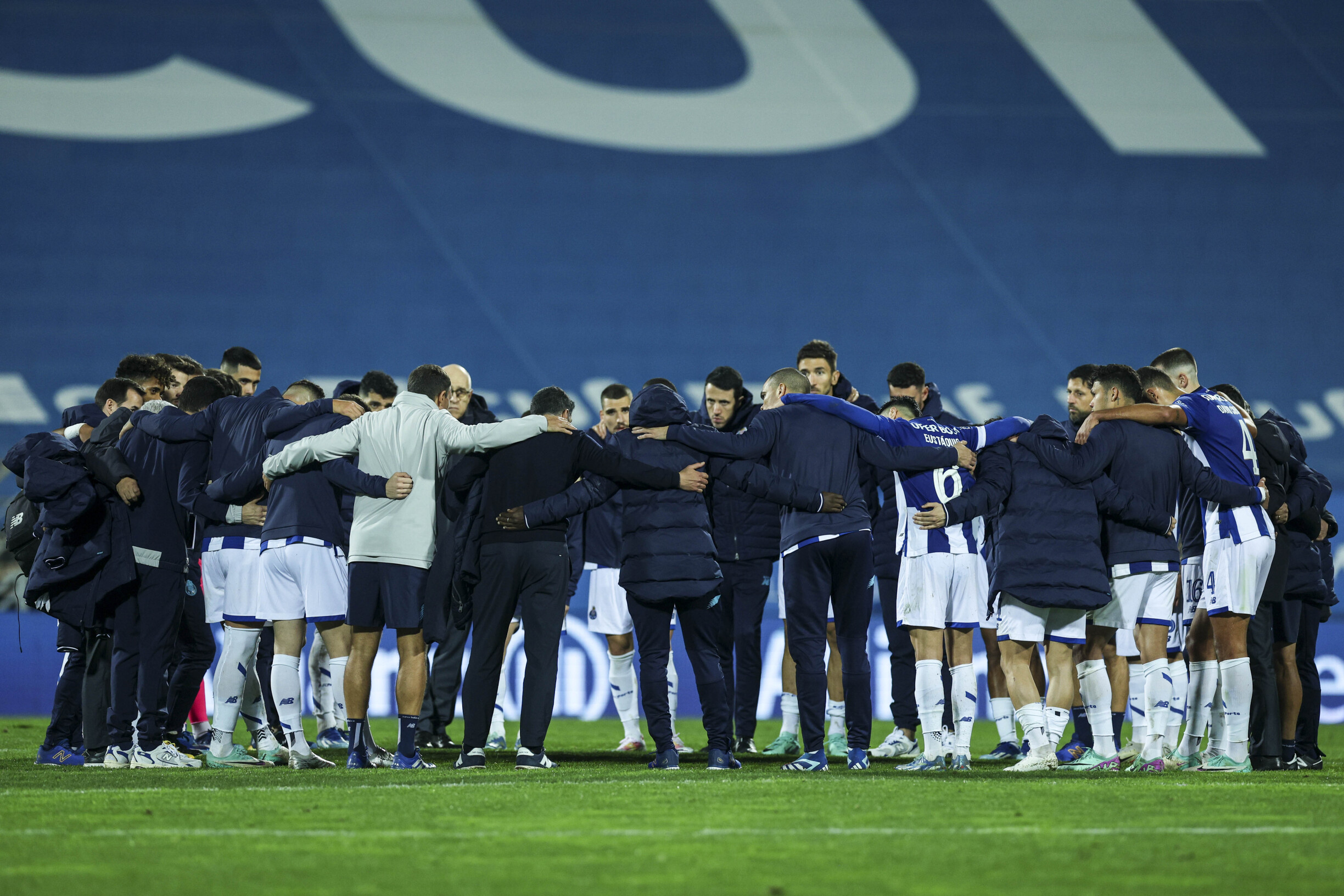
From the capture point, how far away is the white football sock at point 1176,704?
24.9ft

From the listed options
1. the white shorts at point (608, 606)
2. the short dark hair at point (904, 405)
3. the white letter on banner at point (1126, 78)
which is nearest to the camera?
the short dark hair at point (904, 405)

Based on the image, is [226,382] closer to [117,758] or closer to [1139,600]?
[117,758]

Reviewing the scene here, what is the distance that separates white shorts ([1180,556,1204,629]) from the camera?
8.05 meters

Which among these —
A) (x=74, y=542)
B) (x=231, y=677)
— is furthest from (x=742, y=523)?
(x=74, y=542)

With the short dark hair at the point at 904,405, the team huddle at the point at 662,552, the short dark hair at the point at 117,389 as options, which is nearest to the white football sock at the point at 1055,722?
the team huddle at the point at 662,552

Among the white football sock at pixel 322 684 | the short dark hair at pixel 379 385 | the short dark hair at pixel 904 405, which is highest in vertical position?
the short dark hair at pixel 379 385

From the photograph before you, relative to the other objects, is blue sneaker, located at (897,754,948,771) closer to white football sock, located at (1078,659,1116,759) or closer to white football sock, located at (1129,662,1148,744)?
white football sock, located at (1078,659,1116,759)

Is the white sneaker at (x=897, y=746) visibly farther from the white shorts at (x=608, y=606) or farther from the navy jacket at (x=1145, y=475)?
the navy jacket at (x=1145, y=475)

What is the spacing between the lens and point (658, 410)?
713cm

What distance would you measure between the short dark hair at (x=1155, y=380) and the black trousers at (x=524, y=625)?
316cm

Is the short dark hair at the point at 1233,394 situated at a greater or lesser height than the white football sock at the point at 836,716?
greater

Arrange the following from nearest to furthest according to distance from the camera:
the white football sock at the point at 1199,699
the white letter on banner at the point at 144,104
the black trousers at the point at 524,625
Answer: the black trousers at the point at 524,625, the white football sock at the point at 1199,699, the white letter on banner at the point at 144,104

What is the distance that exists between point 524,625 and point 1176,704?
11.0 feet

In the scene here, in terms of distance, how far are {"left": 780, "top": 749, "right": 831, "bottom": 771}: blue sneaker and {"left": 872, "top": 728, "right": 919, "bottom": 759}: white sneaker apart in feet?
5.49
